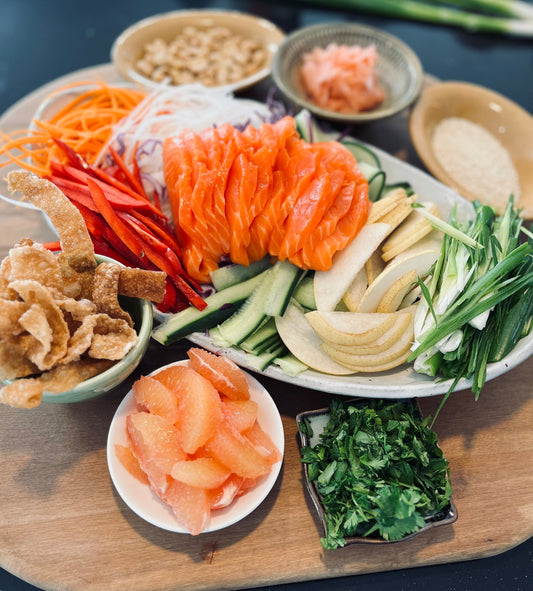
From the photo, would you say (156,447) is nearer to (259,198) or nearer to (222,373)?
(222,373)

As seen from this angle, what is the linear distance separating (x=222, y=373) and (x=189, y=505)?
51cm

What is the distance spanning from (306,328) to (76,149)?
5.31 ft

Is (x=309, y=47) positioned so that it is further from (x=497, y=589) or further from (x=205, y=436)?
(x=497, y=589)

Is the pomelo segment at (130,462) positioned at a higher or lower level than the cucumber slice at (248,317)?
lower

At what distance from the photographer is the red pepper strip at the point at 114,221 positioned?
2240mm

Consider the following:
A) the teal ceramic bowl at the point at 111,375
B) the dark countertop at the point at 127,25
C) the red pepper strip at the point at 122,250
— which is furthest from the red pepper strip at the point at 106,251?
the dark countertop at the point at 127,25

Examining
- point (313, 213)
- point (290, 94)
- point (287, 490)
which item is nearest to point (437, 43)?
point (290, 94)

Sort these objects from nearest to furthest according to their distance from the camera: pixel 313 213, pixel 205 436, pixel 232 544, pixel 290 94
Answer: pixel 205 436 → pixel 232 544 → pixel 313 213 → pixel 290 94

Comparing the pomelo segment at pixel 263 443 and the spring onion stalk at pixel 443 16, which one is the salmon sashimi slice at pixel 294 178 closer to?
the pomelo segment at pixel 263 443

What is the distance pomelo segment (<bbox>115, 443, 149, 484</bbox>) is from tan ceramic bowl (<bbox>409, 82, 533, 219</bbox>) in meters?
2.36

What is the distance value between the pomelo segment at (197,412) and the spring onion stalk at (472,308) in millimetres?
859

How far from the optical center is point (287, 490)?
207 centimetres

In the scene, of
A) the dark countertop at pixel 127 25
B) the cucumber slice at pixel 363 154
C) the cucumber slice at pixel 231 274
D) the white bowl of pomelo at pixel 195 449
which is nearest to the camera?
the white bowl of pomelo at pixel 195 449

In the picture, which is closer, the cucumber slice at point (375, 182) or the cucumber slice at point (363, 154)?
the cucumber slice at point (375, 182)
